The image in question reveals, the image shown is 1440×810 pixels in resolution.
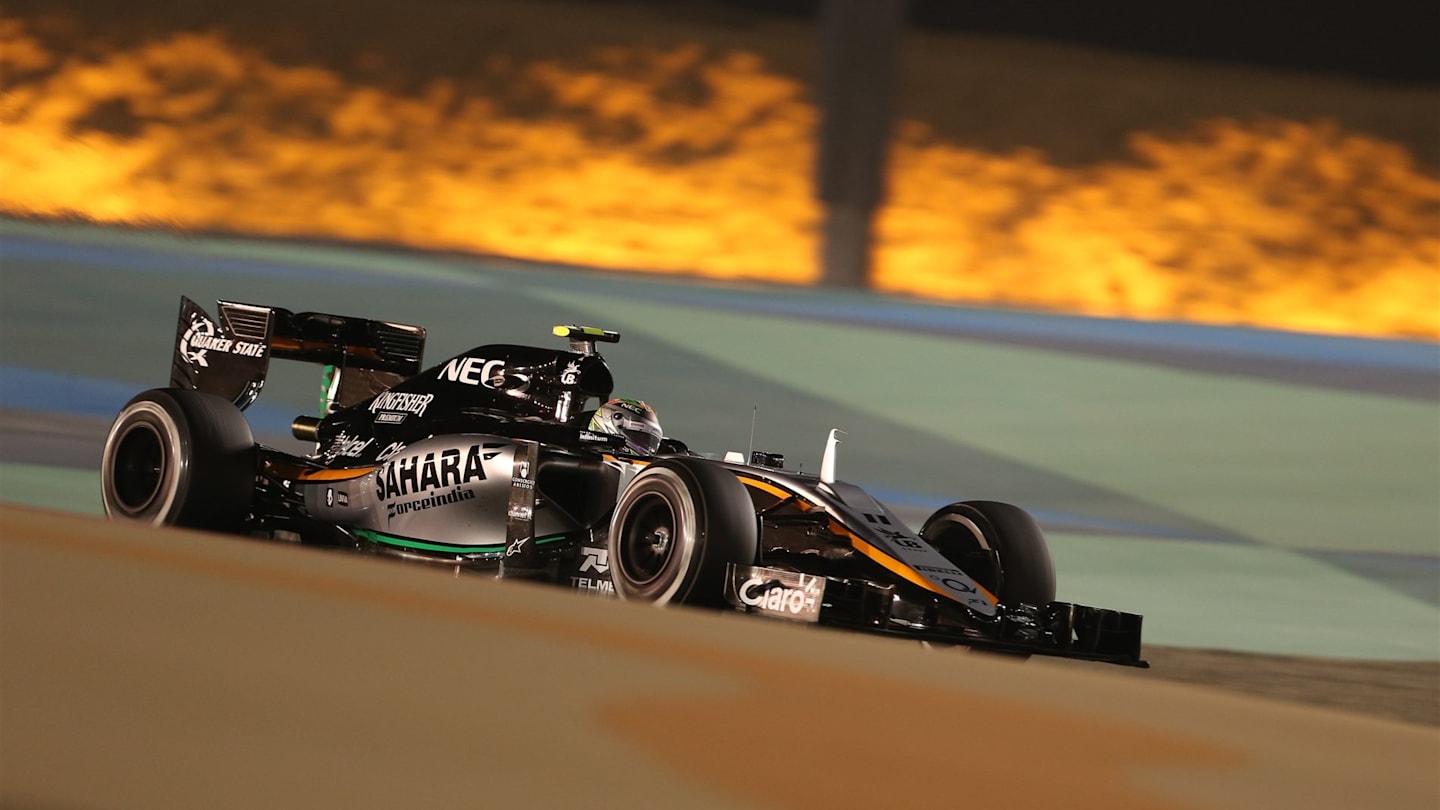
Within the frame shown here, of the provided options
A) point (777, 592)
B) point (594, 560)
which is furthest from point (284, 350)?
point (777, 592)

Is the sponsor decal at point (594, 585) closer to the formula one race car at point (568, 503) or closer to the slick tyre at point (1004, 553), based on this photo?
the formula one race car at point (568, 503)

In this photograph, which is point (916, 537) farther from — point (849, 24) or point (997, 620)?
point (849, 24)

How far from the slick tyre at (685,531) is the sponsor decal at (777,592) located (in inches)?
2.0

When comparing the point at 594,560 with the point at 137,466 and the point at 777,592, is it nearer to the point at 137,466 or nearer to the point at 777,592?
the point at 777,592

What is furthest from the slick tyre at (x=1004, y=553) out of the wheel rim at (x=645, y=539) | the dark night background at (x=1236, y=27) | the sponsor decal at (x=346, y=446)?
the dark night background at (x=1236, y=27)

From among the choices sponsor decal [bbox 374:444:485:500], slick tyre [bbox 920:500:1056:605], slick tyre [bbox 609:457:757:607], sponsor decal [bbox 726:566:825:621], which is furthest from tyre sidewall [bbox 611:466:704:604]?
slick tyre [bbox 920:500:1056:605]

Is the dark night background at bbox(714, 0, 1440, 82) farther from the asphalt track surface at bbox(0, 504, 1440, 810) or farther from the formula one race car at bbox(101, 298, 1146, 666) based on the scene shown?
the asphalt track surface at bbox(0, 504, 1440, 810)

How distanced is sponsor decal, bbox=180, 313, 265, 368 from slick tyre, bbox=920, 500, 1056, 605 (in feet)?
9.94

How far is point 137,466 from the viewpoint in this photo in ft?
21.2

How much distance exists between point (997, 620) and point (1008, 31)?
9.90 m

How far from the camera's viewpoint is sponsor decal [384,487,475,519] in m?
5.95

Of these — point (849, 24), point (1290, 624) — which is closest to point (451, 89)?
point (849, 24)

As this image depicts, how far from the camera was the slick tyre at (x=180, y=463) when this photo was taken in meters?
6.19

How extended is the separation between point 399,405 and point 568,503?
0.89 m
